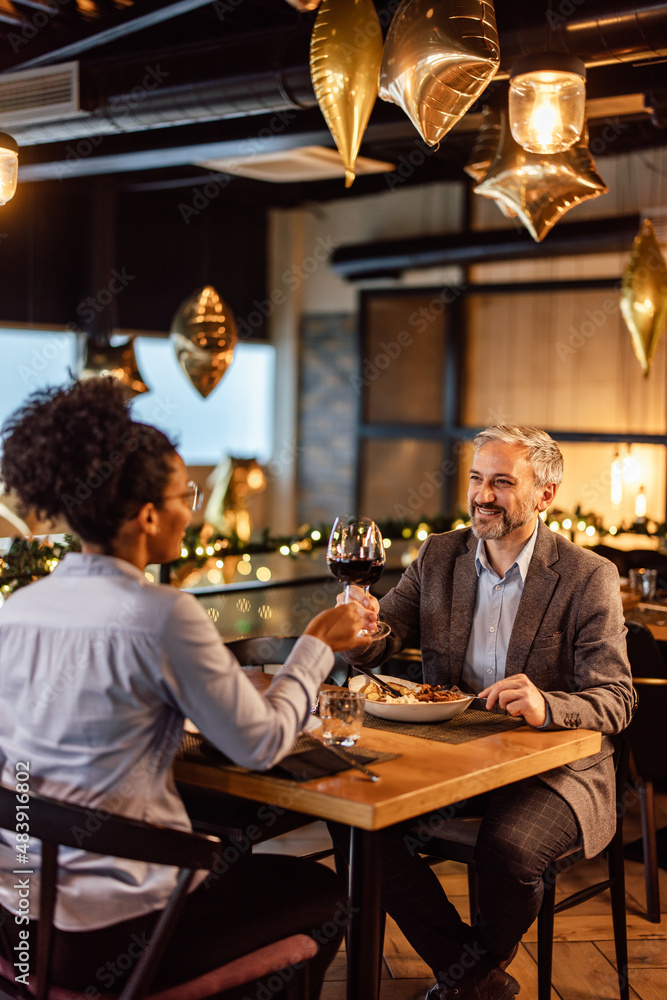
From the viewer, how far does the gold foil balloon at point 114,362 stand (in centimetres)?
614

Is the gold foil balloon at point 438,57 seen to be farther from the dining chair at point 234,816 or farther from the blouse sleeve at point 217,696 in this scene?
the dining chair at point 234,816

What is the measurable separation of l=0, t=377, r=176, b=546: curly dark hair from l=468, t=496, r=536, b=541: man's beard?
3.53 feet

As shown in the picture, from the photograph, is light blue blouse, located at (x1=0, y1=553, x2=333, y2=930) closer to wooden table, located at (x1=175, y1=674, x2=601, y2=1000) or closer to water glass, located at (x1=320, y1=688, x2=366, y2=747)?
wooden table, located at (x1=175, y1=674, x2=601, y2=1000)

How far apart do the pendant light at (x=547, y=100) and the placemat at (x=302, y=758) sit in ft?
6.18

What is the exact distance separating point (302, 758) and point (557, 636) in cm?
85

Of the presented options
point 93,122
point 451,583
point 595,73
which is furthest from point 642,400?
point 451,583

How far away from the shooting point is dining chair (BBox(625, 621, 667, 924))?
10.2 feet

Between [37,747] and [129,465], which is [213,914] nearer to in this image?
[37,747]

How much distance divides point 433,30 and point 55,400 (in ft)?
4.46

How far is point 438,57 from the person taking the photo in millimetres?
2447

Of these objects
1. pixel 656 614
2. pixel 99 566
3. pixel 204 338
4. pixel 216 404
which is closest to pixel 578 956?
pixel 656 614

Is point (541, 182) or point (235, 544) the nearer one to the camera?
point (541, 182)

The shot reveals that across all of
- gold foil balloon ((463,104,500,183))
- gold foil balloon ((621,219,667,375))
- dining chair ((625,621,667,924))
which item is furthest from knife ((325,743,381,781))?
gold foil balloon ((621,219,667,375))

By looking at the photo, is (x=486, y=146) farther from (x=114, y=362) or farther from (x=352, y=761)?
(x=352, y=761)
